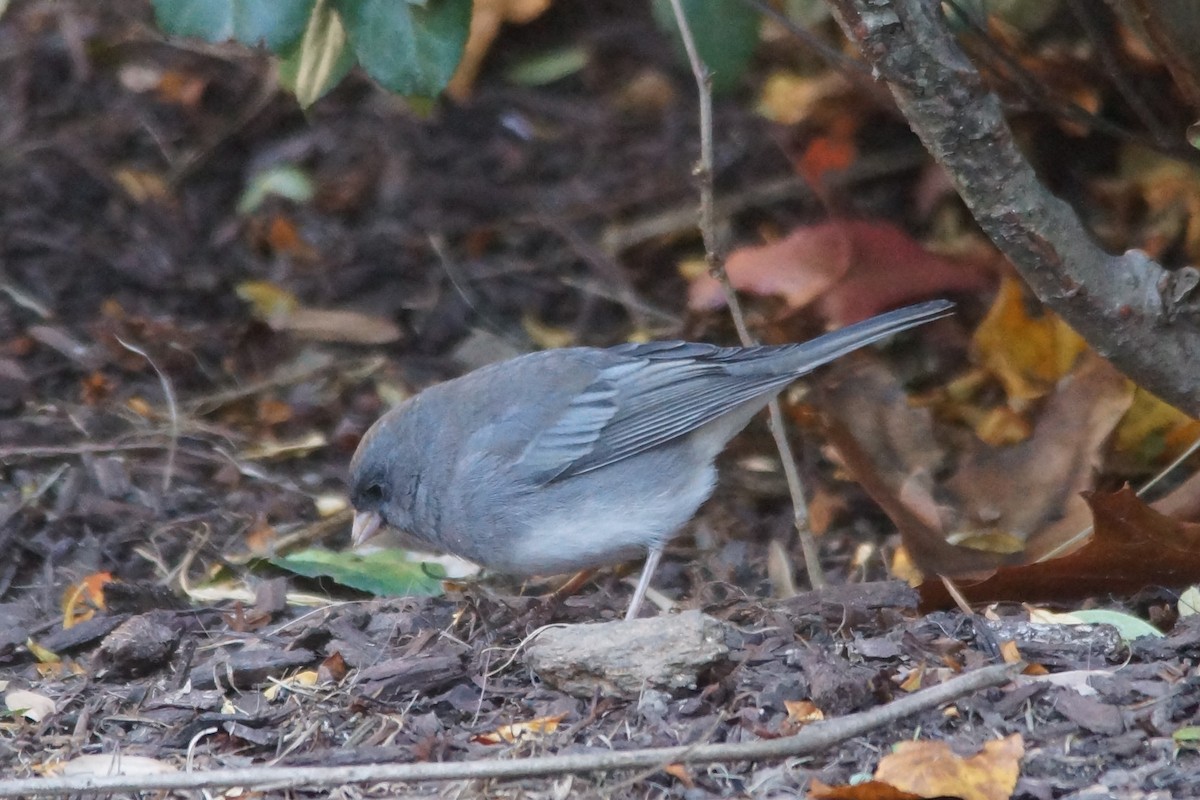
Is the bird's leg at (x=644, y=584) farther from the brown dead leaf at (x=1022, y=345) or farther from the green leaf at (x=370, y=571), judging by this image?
the brown dead leaf at (x=1022, y=345)

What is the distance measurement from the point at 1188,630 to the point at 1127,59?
1994mm

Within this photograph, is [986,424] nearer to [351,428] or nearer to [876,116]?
[876,116]

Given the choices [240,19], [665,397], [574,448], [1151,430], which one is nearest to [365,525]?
[574,448]

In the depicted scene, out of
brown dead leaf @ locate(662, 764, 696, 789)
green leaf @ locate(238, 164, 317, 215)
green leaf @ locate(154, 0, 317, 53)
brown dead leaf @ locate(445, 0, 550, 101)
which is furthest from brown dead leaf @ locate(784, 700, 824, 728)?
green leaf @ locate(238, 164, 317, 215)

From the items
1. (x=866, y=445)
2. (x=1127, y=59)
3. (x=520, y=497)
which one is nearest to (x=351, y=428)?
(x=520, y=497)

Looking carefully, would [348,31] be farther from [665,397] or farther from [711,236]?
[665,397]

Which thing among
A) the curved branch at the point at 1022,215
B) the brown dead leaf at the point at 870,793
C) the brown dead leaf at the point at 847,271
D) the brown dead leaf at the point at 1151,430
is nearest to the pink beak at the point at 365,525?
the brown dead leaf at the point at 847,271

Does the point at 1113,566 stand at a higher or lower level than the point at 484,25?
lower

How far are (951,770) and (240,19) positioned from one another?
6.92ft

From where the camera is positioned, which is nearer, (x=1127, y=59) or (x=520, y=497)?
(x=520, y=497)

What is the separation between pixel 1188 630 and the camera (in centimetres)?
270

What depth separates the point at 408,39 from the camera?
3.26 metres

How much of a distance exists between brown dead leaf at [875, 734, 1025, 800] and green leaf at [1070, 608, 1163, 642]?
0.65 m

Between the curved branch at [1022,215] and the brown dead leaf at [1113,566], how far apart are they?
1.28ft
